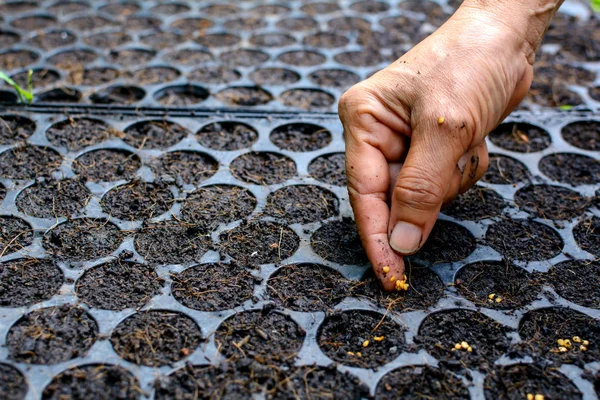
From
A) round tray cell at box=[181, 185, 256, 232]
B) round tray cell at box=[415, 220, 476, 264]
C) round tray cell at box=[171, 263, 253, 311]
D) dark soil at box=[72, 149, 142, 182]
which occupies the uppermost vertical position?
dark soil at box=[72, 149, 142, 182]

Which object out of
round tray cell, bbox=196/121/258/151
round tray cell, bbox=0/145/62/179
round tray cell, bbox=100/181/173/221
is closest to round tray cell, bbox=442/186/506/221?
round tray cell, bbox=196/121/258/151

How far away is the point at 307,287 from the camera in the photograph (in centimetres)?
162

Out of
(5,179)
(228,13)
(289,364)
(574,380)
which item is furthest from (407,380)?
(228,13)

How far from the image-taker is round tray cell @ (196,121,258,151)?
2.19 meters

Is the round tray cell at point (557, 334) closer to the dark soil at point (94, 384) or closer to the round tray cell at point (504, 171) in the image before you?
the round tray cell at point (504, 171)

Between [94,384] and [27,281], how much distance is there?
42 cm

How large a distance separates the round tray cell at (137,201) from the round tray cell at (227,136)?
0.31 m

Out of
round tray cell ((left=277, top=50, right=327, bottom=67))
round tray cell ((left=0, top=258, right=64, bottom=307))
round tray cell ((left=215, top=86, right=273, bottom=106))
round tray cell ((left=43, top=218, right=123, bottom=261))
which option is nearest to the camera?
round tray cell ((left=0, top=258, right=64, bottom=307))

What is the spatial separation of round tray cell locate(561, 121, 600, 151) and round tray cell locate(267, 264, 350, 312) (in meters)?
1.17

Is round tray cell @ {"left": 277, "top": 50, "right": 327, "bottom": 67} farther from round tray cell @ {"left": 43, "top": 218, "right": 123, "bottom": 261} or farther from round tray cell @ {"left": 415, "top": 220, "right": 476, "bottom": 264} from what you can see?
round tray cell @ {"left": 43, "top": 218, "right": 123, "bottom": 261}

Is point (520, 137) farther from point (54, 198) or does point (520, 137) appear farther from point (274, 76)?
point (54, 198)

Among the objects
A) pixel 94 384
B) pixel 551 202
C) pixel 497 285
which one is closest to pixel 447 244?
pixel 497 285

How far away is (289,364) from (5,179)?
45.8 inches

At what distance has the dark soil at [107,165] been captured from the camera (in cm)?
200
